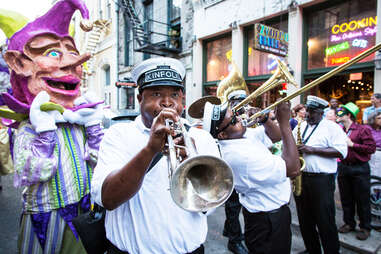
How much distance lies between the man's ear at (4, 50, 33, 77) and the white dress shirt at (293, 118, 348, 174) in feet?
11.7

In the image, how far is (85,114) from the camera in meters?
2.53

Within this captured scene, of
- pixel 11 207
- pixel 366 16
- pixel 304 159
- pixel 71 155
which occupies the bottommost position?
pixel 11 207

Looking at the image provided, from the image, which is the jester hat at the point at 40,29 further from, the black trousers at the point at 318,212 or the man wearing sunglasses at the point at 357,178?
the man wearing sunglasses at the point at 357,178

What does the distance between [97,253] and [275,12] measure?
27.9ft

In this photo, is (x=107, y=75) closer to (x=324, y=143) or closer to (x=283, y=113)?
(x=324, y=143)

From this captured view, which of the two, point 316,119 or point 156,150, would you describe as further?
point 316,119

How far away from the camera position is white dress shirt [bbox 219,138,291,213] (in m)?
2.20

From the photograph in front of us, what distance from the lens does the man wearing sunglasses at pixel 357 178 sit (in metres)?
3.88

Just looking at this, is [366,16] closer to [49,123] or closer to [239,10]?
[239,10]

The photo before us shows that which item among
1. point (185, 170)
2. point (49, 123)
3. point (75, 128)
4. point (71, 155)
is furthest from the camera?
point (75, 128)

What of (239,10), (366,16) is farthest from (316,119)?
(239,10)

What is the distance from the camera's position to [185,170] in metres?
1.14

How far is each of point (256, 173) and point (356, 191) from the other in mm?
2744

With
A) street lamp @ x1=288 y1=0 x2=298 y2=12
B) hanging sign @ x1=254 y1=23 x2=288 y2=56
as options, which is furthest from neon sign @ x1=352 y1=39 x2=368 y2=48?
street lamp @ x1=288 y1=0 x2=298 y2=12
